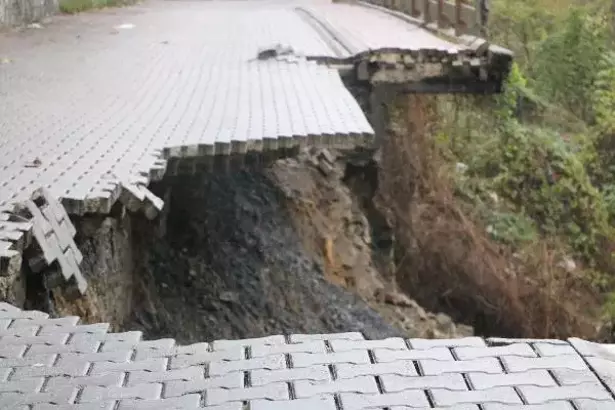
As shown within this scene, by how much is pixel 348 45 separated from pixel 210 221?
108 inches

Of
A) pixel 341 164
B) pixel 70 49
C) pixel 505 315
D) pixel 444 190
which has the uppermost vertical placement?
pixel 70 49

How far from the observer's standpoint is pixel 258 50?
9789 millimetres

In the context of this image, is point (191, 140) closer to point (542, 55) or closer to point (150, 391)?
point (150, 391)

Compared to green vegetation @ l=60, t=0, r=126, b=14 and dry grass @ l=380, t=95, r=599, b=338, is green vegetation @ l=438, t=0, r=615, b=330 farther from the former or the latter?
green vegetation @ l=60, t=0, r=126, b=14

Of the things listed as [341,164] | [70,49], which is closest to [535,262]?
[341,164]

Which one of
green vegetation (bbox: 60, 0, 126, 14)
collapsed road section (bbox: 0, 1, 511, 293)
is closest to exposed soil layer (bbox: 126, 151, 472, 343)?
collapsed road section (bbox: 0, 1, 511, 293)

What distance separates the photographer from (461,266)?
11.5 m

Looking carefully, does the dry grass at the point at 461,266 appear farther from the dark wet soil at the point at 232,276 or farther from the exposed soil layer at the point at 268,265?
the dark wet soil at the point at 232,276

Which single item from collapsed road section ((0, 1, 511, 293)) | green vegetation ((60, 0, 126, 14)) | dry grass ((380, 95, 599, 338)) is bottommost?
dry grass ((380, 95, 599, 338))

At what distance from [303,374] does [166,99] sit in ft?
16.2

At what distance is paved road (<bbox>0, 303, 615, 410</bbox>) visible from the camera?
2.45 m

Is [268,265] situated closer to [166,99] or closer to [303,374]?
Result: [166,99]

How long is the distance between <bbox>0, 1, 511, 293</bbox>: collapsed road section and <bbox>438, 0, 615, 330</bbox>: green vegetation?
2531 mm

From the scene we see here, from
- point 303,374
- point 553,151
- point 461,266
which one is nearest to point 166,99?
point 303,374
